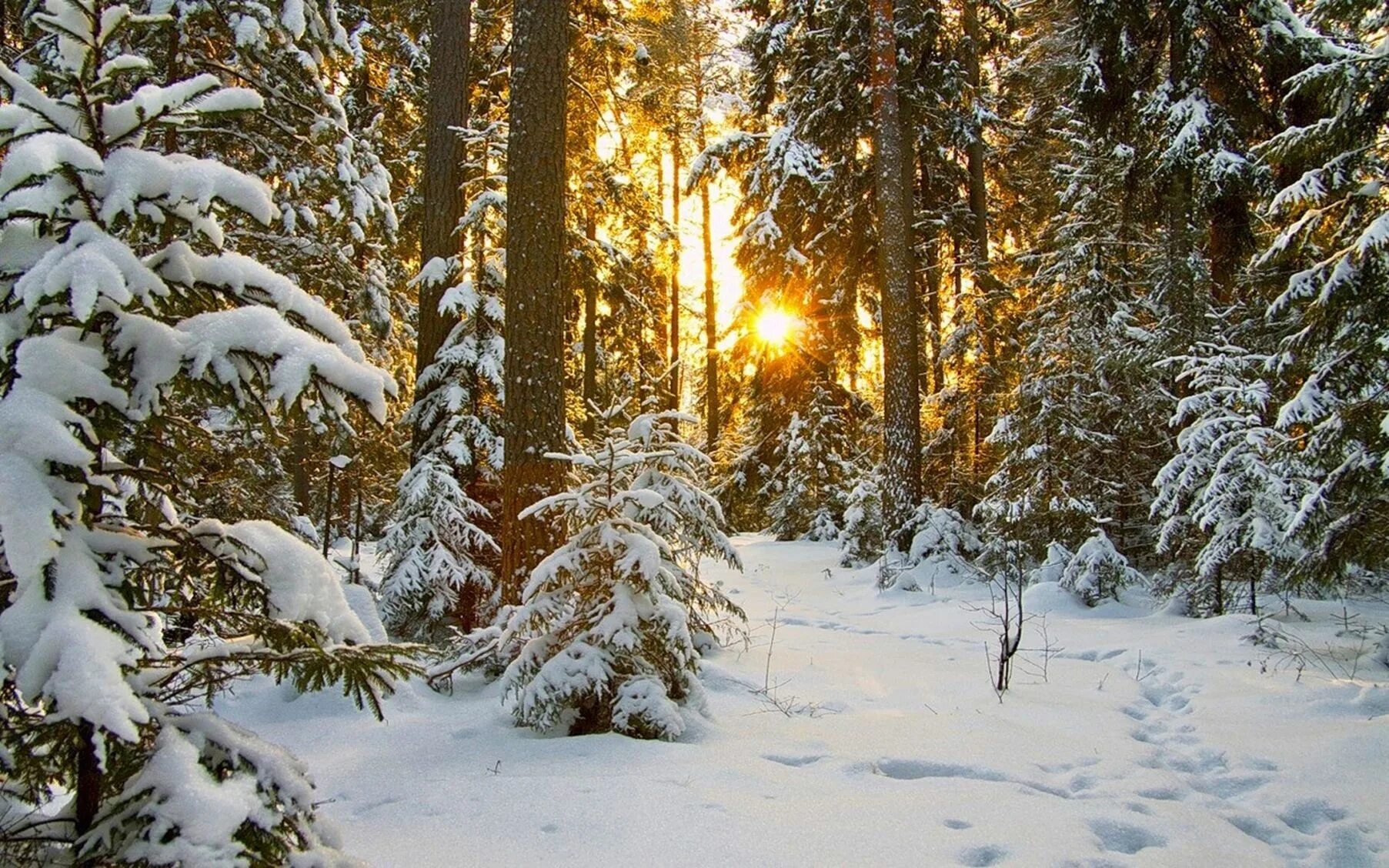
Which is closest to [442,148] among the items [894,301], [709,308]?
[894,301]

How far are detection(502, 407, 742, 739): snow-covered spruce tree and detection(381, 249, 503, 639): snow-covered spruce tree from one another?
213cm

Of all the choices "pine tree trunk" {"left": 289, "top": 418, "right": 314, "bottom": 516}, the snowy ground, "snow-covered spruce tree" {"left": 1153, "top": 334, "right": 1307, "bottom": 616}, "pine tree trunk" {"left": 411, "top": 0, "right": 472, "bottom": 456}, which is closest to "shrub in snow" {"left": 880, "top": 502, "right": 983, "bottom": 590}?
"snow-covered spruce tree" {"left": 1153, "top": 334, "right": 1307, "bottom": 616}

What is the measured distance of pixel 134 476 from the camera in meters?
1.92

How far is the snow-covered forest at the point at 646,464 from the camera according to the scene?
182 centimetres

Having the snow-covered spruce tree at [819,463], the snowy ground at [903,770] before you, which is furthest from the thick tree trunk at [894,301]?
the snowy ground at [903,770]

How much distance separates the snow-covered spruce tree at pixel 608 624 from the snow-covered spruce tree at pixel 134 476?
5.93 feet

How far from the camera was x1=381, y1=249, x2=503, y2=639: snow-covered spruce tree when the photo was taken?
621 cm

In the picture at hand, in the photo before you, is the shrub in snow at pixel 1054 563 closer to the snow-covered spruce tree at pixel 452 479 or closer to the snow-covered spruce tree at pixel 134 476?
the snow-covered spruce tree at pixel 452 479

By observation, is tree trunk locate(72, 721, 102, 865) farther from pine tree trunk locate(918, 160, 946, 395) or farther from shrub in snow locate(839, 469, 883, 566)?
pine tree trunk locate(918, 160, 946, 395)

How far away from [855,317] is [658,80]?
6345 millimetres

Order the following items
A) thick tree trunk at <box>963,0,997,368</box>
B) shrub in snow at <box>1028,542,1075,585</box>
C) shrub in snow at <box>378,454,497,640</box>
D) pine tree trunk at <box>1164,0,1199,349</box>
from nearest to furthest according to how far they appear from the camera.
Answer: shrub in snow at <box>378,454,497,640</box> < shrub in snow at <box>1028,542,1075,585</box> < pine tree trunk at <box>1164,0,1199,349</box> < thick tree trunk at <box>963,0,997,368</box>

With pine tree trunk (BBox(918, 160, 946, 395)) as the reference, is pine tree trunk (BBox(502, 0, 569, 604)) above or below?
below

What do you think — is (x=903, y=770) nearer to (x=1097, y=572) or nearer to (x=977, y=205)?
(x=1097, y=572)

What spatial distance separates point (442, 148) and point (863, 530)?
846 cm
